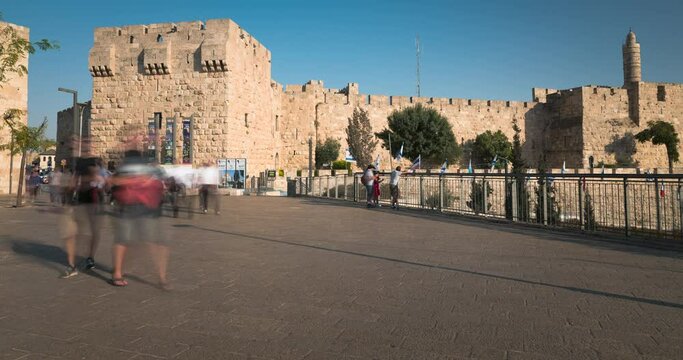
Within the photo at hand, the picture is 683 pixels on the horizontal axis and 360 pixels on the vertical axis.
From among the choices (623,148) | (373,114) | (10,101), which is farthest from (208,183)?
(623,148)

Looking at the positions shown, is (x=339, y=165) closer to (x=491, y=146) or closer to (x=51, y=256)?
(x=491, y=146)

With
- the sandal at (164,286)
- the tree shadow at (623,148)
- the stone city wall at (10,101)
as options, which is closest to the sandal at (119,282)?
the sandal at (164,286)

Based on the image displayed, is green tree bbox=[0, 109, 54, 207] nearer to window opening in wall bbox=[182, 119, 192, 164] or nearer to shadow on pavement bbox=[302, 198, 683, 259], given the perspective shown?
window opening in wall bbox=[182, 119, 192, 164]

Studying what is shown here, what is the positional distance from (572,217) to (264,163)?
2124 cm

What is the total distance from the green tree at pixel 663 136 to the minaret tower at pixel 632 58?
885 cm

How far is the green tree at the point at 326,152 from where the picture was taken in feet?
118

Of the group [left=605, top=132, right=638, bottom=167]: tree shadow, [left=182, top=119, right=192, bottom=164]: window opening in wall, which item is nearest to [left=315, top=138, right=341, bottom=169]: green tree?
[left=182, top=119, right=192, bottom=164]: window opening in wall

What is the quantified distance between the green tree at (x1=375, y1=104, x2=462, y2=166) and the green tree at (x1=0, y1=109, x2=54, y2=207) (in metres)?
26.5

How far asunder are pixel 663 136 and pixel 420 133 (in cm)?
2159

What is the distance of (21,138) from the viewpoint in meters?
13.0

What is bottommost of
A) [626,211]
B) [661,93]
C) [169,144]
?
[626,211]

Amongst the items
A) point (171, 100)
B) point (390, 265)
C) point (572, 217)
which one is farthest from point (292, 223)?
point (171, 100)

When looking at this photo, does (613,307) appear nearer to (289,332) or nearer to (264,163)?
(289,332)

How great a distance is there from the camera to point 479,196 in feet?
37.1
